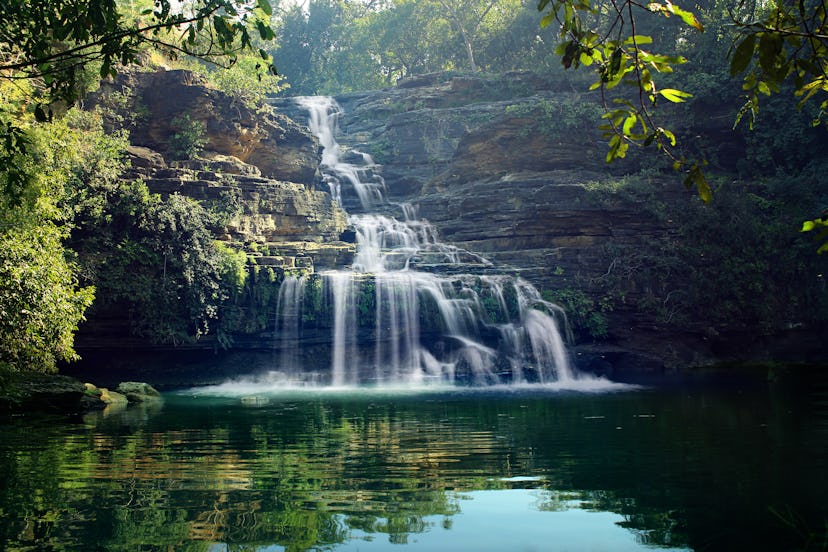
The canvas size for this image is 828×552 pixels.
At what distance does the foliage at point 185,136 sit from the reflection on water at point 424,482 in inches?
554

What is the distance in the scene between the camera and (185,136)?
72.5 ft

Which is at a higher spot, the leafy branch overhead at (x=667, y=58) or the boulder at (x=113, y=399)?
the leafy branch overhead at (x=667, y=58)

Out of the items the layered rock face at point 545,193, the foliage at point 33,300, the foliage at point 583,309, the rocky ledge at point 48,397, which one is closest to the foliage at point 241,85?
the layered rock face at point 545,193

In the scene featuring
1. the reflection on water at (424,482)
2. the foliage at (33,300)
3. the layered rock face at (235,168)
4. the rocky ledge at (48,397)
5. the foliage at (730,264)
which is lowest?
the reflection on water at (424,482)

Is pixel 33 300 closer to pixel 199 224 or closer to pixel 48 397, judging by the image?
pixel 48 397

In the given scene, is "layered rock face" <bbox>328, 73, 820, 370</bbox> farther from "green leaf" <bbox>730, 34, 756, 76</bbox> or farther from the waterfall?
"green leaf" <bbox>730, 34, 756, 76</bbox>

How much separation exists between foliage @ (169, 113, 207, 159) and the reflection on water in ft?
46.2

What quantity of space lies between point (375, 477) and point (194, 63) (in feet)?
102

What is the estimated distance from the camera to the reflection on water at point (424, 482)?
3648mm

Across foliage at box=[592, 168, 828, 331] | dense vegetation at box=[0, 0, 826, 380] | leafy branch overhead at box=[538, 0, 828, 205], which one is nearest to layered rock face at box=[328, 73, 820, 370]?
foliage at box=[592, 168, 828, 331]

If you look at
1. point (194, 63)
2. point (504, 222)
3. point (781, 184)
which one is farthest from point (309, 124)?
point (781, 184)

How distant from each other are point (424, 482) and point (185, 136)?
1950 cm

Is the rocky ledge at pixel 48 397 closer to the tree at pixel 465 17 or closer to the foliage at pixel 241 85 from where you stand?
the foliage at pixel 241 85

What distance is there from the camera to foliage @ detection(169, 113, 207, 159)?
2208 centimetres
